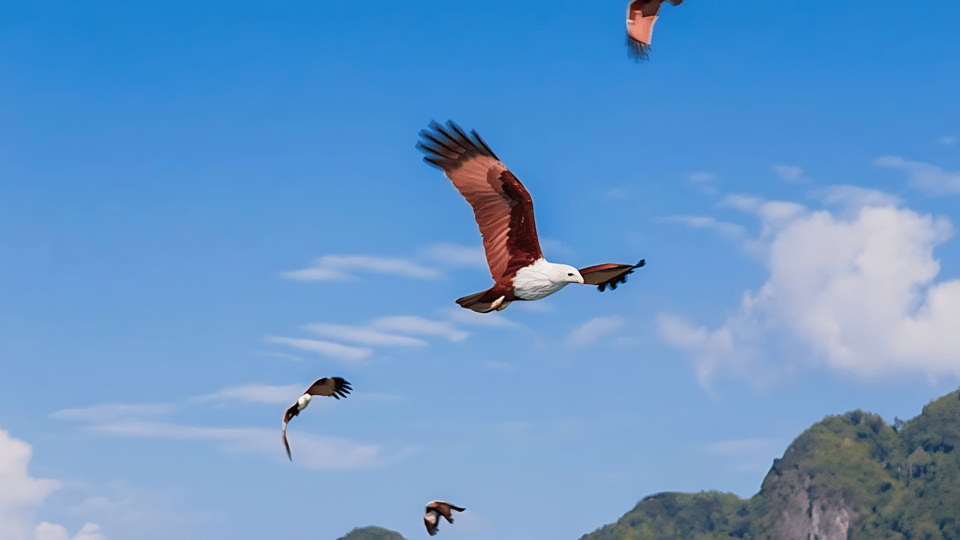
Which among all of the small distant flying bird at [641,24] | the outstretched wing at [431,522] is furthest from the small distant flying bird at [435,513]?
the small distant flying bird at [641,24]

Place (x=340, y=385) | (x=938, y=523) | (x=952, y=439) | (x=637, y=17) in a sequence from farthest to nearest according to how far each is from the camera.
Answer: (x=952, y=439)
(x=938, y=523)
(x=637, y=17)
(x=340, y=385)

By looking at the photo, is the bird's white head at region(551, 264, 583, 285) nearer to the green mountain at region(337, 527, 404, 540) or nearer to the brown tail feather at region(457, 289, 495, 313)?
the brown tail feather at region(457, 289, 495, 313)

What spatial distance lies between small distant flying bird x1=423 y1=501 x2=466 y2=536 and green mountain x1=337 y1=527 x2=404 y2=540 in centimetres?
18614

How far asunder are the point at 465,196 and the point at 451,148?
2.23ft

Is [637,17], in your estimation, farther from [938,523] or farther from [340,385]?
[938,523]

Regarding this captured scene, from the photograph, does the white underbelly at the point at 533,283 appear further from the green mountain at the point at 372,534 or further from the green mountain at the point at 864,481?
the green mountain at the point at 372,534

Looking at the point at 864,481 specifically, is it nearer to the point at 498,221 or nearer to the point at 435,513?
the point at 435,513

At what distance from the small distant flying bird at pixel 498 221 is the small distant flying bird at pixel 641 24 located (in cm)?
484

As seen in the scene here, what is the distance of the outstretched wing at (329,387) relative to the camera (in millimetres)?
14781

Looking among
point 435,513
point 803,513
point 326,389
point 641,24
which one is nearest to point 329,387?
point 326,389

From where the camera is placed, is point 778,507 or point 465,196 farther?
point 778,507

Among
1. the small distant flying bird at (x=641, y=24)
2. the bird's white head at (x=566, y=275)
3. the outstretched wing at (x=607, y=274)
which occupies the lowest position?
the bird's white head at (x=566, y=275)

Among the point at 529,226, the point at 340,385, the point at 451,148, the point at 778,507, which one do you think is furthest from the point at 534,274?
the point at 778,507

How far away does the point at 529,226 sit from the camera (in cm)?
1297
